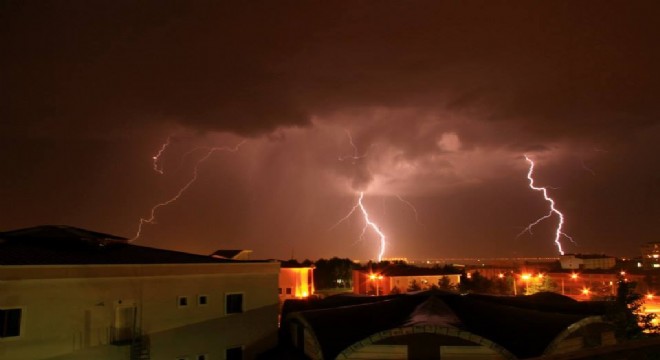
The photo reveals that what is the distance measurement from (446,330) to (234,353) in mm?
8328

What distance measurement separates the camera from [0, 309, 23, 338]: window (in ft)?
42.7

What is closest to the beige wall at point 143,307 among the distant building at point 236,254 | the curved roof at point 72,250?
the curved roof at point 72,250

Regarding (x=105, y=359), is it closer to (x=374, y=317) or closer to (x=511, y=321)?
(x=374, y=317)

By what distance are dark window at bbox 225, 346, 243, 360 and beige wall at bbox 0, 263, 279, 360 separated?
202mm

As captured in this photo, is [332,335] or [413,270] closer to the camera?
[332,335]

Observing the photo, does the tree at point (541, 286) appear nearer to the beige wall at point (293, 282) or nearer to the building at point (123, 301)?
the beige wall at point (293, 282)

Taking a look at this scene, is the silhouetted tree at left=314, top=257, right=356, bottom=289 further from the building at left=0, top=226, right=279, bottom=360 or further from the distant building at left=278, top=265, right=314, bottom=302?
the building at left=0, top=226, right=279, bottom=360

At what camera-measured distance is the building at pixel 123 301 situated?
13.6 meters

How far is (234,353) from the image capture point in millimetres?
18344

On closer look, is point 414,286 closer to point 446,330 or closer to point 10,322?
point 446,330

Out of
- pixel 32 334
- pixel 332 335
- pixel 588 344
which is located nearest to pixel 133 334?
pixel 32 334

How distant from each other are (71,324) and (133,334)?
1.79m

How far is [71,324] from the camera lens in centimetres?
1438

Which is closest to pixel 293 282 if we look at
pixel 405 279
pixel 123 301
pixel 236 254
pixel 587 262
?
pixel 236 254
